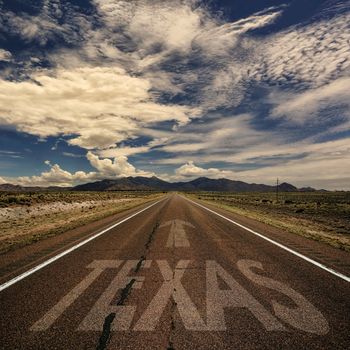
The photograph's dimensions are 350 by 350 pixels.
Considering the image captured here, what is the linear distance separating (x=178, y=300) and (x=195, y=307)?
39 cm

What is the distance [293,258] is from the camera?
823 centimetres

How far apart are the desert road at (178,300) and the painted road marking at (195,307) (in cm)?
1

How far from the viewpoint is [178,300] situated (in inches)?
201

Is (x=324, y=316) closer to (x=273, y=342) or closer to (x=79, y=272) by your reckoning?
(x=273, y=342)

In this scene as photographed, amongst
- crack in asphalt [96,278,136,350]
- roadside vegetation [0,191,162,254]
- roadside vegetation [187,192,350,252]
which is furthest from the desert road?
roadside vegetation [187,192,350,252]

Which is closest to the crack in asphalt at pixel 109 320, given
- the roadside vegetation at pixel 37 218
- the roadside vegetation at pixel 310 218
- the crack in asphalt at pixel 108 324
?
the crack in asphalt at pixel 108 324

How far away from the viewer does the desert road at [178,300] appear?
12.6 feet

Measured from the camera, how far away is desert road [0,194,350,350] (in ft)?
12.6

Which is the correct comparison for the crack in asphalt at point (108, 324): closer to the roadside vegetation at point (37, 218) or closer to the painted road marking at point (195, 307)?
the painted road marking at point (195, 307)

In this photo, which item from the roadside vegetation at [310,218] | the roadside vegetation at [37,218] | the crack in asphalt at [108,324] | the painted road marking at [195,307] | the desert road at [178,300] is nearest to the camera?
the crack in asphalt at [108,324]

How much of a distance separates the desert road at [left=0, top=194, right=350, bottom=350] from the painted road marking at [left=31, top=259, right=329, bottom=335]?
0.05ft

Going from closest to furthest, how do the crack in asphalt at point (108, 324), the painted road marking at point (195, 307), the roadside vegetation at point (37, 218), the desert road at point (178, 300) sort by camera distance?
the crack in asphalt at point (108, 324) < the desert road at point (178, 300) < the painted road marking at point (195, 307) < the roadside vegetation at point (37, 218)

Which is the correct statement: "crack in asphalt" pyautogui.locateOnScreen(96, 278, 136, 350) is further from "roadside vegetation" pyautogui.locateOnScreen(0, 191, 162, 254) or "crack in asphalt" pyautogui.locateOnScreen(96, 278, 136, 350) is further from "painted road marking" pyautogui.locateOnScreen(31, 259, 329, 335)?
"roadside vegetation" pyautogui.locateOnScreen(0, 191, 162, 254)

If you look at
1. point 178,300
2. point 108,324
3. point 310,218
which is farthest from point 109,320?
point 310,218
